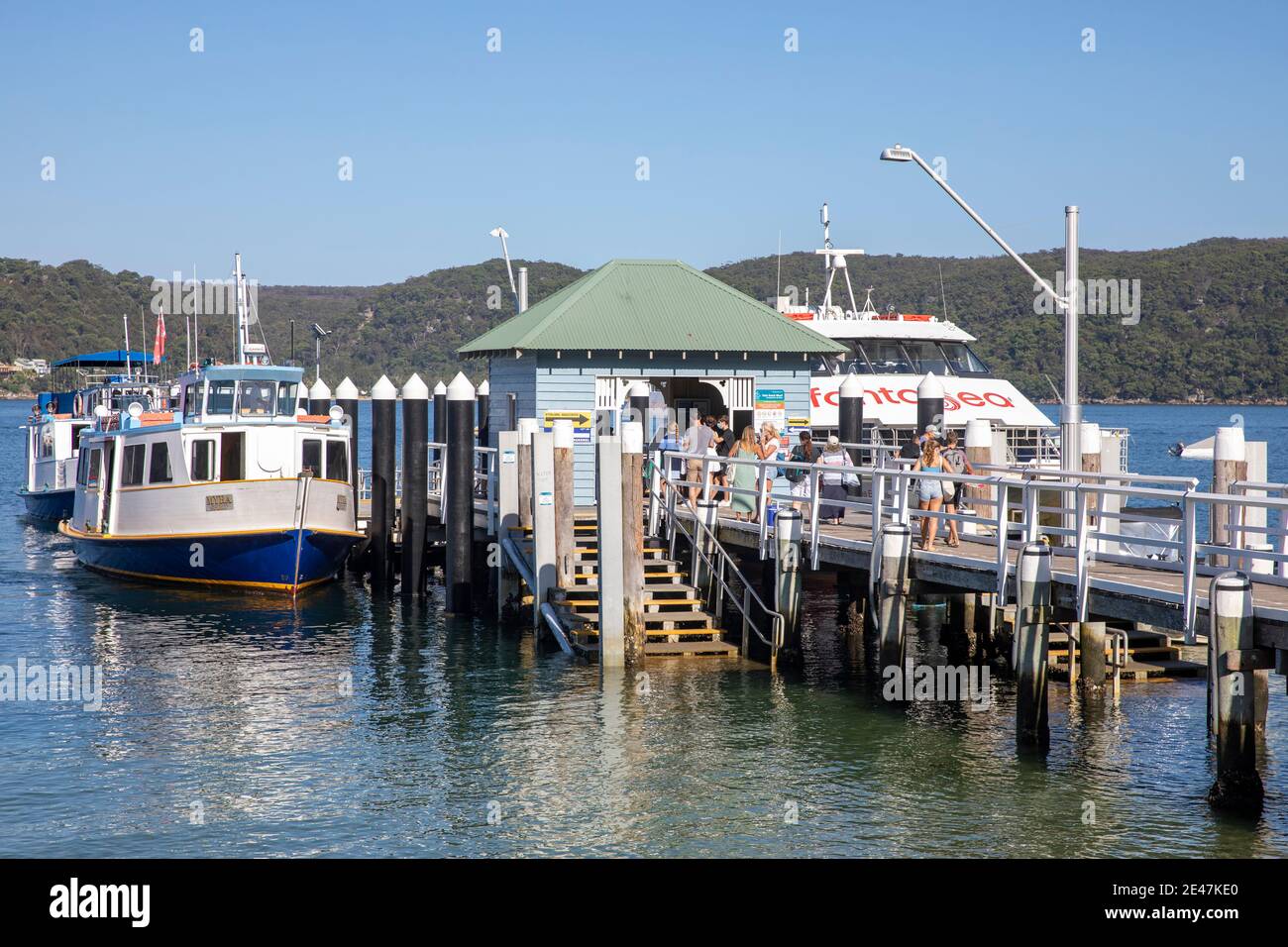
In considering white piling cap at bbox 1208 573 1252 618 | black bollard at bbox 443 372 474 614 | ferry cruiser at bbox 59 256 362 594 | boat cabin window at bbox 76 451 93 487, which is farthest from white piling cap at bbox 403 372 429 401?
white piling cap at bbox 1208 573 1252 618

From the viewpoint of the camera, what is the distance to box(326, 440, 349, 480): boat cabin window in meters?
28.6

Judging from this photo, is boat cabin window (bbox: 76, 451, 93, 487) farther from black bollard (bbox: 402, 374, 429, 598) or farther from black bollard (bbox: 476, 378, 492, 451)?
black bollard (bbox: 402, 374, 429, 598)

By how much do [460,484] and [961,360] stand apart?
14.2 m

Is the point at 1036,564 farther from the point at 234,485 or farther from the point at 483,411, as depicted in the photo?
the point at 483,411

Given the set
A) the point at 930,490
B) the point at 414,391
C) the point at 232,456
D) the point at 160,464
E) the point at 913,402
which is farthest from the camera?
the point at 913,402

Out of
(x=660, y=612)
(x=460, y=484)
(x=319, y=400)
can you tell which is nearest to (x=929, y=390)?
(x=660, y=612)

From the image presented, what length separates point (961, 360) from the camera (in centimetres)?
3381

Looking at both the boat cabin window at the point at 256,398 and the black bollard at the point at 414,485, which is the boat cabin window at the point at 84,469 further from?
the black bollard at the point at 414,485

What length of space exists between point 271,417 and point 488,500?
548 cm

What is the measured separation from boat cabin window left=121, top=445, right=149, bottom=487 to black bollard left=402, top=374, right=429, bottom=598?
608 cm

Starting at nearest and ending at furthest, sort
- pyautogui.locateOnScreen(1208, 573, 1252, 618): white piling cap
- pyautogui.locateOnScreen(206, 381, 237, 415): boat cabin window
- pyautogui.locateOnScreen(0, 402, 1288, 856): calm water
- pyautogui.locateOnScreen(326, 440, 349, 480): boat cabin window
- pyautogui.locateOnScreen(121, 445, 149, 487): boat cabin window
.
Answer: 1. pyautogui.locateOnScreen(1208, 573, 1252, 618): white piling cap
2. pyautogui.locateOnScreen(0, 402, 1288, 856): calm water
3. pyautogui.locateOnScreen(326, 440, 349, 480): boat cabin window
4. pyautogui.locateOnScreen(206, 381, 237, 415): boat cabin window
5. pyautogui.locateOnScreen(121, 445, 149, 487): boat cabin window

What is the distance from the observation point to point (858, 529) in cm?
2055

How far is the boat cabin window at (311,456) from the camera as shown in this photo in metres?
28.1
